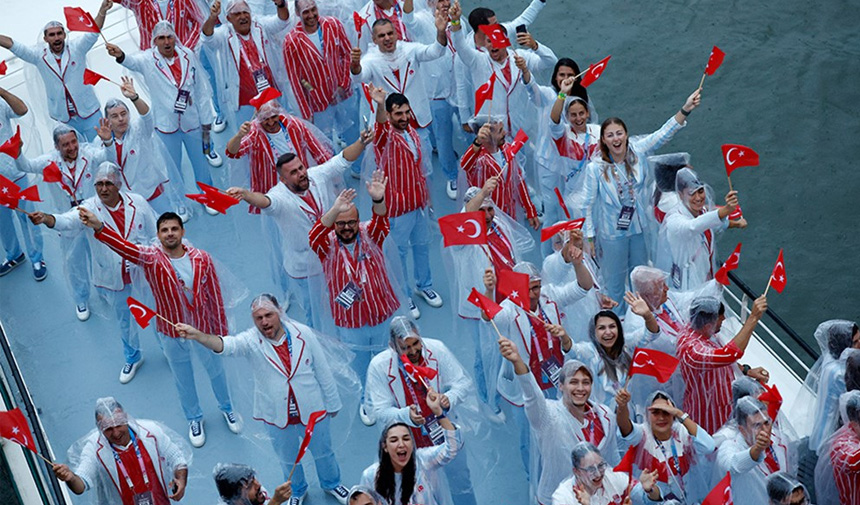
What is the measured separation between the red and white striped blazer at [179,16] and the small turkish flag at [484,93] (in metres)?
2.20

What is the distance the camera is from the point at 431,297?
7914mm

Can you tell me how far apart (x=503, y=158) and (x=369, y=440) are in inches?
73.9

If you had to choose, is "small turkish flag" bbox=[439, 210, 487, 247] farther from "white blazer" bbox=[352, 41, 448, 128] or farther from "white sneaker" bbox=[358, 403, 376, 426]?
"white blazer" bbox=[352, 41, 448, 128]

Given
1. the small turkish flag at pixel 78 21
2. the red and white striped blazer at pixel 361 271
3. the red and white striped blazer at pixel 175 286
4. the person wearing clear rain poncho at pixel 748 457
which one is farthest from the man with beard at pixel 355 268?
the small turkish flag at pixel 78 21

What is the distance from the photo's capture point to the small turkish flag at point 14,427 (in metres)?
5.51

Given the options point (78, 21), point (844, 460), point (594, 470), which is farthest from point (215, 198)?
point (844, 460)

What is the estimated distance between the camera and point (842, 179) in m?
9.69

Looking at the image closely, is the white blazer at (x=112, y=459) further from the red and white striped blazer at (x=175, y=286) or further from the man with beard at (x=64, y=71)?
the man with beard at (x=64, y=71)

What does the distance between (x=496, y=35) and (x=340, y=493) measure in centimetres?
305

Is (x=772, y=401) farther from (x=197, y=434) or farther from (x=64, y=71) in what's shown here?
(x=64, y=71)

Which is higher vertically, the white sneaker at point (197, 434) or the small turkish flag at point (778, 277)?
the small turkish flag at point (778, 277)

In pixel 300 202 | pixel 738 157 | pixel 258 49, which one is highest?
pixel 258 49

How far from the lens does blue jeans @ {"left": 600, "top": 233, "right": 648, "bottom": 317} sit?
295 inches

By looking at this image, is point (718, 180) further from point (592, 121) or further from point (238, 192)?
point (238, 192)
